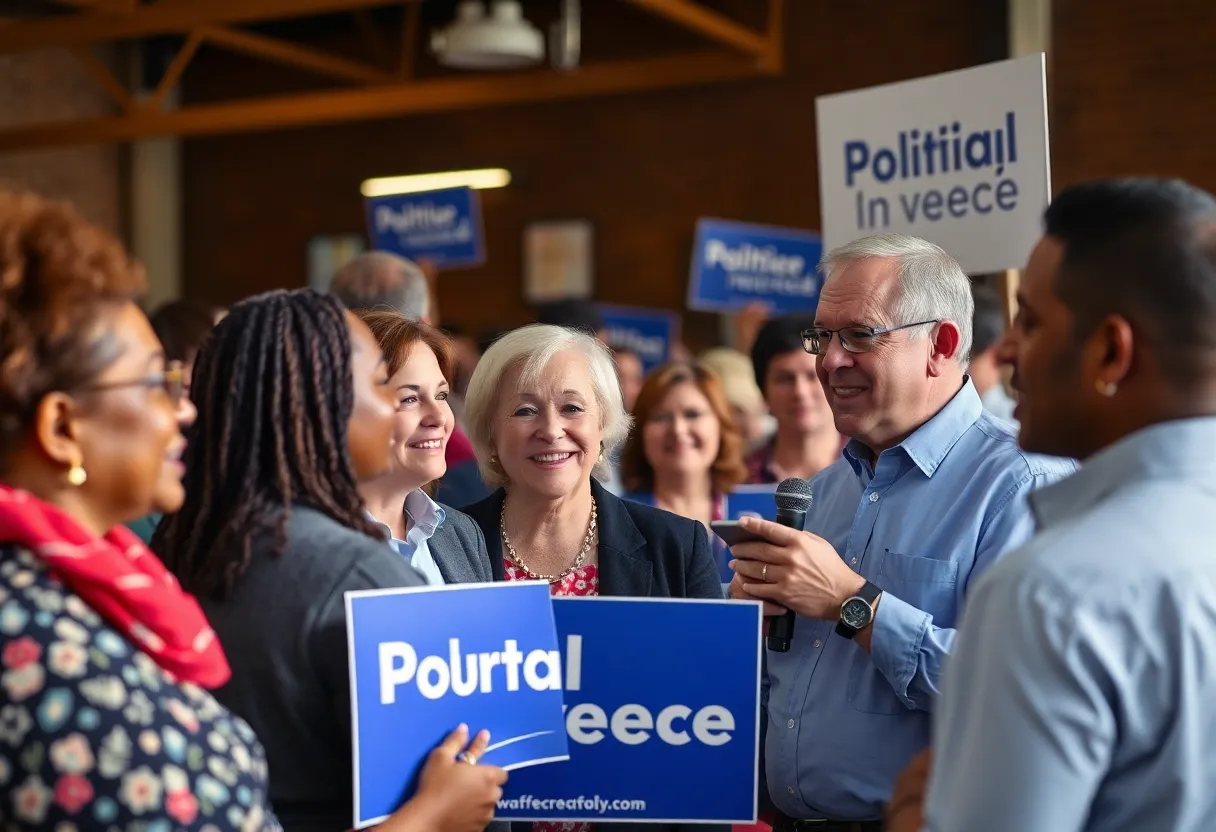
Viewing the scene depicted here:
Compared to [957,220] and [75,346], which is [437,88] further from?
[75,346]

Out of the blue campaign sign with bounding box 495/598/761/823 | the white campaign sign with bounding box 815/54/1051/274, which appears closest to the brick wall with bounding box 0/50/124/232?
the white campaign sign with bounding box 815/54/1051/274

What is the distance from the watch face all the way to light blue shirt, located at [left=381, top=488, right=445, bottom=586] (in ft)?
2.60

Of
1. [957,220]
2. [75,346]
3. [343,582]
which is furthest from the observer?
[957,220]

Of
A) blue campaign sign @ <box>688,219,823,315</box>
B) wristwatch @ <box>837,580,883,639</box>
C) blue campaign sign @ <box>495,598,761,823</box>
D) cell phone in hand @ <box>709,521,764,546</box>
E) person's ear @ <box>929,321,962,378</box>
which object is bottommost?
blue campaign sign @ <box>495,598,761,823</box>

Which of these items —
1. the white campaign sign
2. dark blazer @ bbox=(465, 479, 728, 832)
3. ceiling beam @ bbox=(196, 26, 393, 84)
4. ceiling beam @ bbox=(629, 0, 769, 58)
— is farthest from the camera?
ceiling beam @ bbox=(196, 26, 393, 84)

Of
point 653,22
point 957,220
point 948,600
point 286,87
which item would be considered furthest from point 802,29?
point 948,600

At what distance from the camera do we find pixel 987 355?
183 inches

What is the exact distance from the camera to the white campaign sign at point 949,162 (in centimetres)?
342

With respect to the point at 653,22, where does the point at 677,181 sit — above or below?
below

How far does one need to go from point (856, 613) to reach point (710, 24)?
800 centimetres

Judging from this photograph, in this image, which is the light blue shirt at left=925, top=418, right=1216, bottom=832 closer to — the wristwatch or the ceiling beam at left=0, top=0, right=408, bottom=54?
the wristwatch

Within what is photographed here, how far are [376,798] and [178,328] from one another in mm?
2504

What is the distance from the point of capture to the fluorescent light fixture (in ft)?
40.2

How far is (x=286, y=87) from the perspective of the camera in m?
13.3
